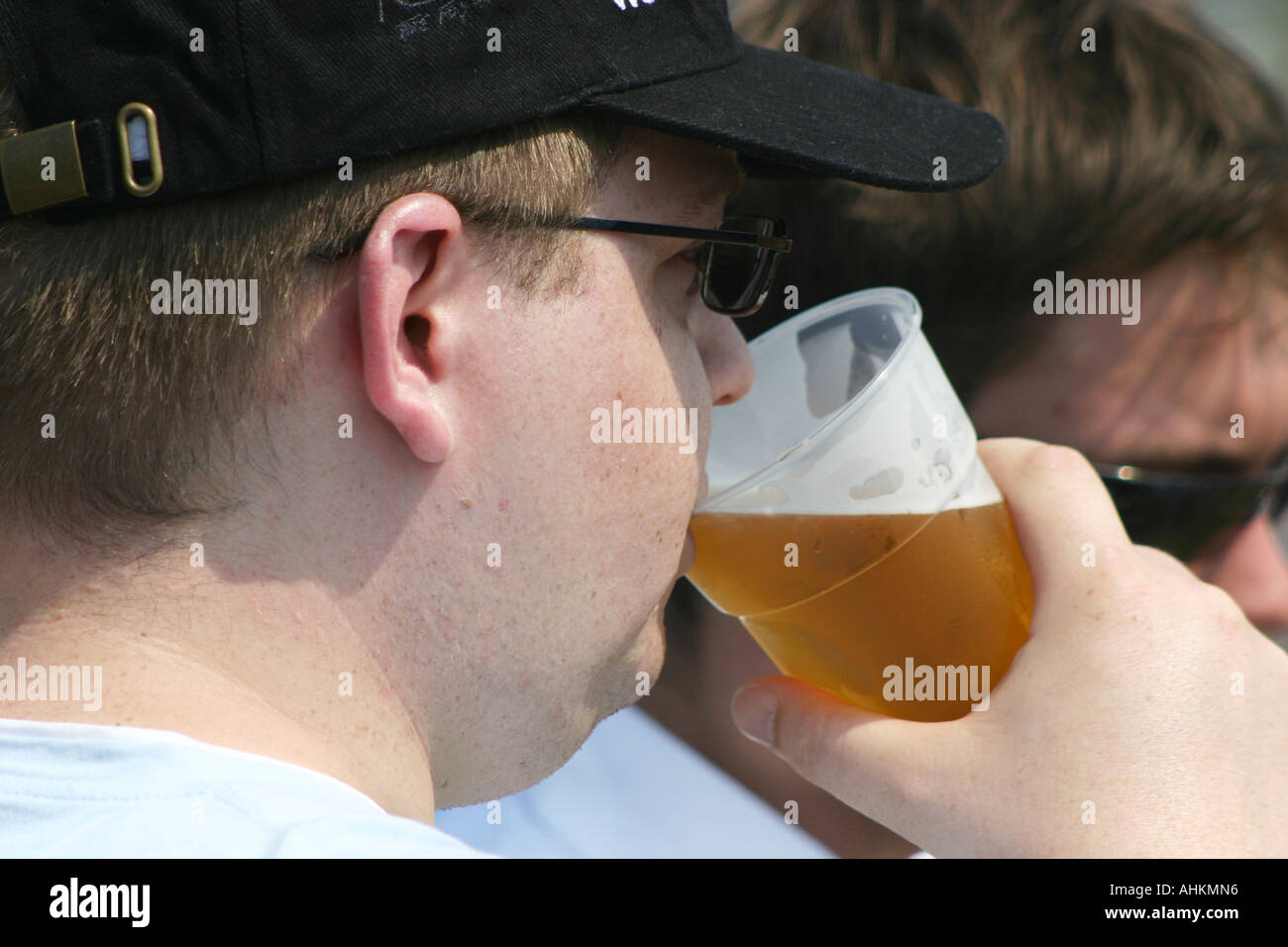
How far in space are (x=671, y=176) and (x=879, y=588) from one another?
66cm

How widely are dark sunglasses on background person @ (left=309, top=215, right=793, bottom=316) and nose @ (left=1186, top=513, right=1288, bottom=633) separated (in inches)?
68.0

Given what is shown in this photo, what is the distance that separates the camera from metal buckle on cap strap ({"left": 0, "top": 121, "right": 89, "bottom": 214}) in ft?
4.10

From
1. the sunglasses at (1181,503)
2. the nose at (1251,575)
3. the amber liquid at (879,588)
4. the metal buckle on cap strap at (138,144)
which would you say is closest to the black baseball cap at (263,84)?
the metal buckle on cap strap at (138,144)

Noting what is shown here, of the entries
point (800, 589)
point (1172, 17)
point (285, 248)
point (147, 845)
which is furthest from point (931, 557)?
point (1172, 17)

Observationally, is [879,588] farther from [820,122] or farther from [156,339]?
[156,339]

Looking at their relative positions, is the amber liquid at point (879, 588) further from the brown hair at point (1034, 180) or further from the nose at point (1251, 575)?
the nose at point (1251, 575)

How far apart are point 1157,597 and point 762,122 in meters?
0.90

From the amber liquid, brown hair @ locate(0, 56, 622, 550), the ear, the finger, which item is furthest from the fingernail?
brown hair @ locate(0, 56, 622, 550)

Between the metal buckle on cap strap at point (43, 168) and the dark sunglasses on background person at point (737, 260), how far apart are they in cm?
73

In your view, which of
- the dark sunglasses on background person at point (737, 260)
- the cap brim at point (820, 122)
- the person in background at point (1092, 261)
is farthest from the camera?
the person in background at point (1092, 261)

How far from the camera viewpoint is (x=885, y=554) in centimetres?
168

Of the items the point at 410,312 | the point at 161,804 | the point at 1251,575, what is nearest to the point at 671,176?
the point at 410,312

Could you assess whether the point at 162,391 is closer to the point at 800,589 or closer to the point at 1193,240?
the point at 800,589

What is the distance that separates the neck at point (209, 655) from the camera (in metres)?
1.22
